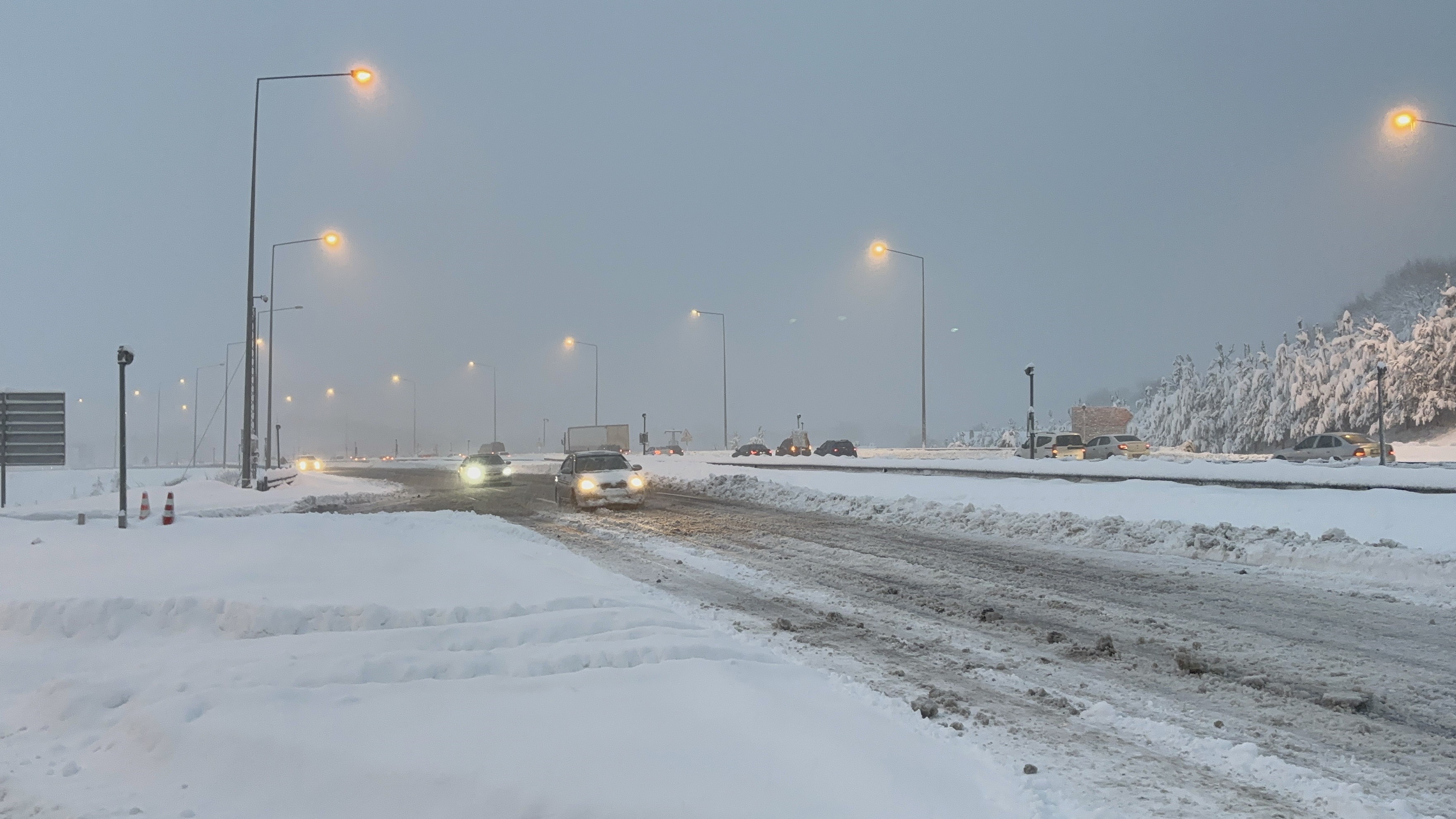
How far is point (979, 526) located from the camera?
55.0ft

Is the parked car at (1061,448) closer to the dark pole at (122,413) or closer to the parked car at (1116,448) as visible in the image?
the parked car at (1116,448)

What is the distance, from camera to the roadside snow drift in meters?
4.30

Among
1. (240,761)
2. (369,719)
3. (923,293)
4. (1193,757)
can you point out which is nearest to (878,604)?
(1193,757)

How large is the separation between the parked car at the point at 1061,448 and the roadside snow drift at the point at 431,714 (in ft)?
121

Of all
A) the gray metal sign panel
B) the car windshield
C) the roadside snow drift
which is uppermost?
the gray metal sign panel

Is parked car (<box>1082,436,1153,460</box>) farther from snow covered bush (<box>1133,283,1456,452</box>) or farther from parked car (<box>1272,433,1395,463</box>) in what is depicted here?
snow covered bush (<box>1133,283,1456,452</box>)

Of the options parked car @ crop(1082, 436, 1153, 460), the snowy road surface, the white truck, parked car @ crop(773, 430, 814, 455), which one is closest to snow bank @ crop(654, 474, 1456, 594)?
the snowy road surface

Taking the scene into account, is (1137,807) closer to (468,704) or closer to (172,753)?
(468,704)

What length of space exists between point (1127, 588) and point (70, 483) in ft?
184

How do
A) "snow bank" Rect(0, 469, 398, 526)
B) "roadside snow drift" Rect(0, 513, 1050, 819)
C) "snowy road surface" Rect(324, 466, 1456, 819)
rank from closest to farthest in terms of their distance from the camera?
"roadside snow drift" Rect(0, 513, 1050, 819), "snowy road surface" Rect(324, 466, 1456, 819), "snow bank" Rect(0, 469, 398, 526)

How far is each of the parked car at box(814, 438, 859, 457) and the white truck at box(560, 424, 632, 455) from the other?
21.2 m

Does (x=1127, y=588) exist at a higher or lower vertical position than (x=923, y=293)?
lower

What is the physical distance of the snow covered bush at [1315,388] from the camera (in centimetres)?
5619

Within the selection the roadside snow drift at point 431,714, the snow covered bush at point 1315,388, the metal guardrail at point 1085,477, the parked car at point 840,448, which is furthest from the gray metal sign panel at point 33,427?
the snow covered bush at point 1315,388
